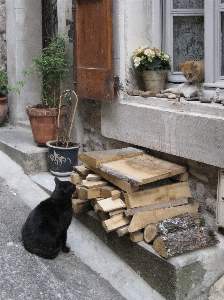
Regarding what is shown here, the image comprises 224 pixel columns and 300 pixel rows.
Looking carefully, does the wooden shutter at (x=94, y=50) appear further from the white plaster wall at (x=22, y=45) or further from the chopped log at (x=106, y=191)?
the white plaster wall at (x=22, y=45)

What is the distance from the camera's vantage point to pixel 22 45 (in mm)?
7719

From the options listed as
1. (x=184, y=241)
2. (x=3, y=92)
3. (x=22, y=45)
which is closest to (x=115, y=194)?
(x=184, y=241)

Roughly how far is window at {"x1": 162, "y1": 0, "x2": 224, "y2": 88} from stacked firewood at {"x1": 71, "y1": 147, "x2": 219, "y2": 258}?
949 millimetres

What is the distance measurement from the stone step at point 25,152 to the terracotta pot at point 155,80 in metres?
1.66

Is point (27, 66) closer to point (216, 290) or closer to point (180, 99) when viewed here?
point (180, 99)

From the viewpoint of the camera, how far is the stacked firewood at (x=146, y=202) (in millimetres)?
3979

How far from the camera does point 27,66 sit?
775 cm

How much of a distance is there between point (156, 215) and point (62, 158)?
1.81m

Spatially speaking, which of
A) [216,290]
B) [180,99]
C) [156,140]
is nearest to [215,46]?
[180,99]

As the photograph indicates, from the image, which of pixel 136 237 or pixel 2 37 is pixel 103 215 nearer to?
pixel 136 237

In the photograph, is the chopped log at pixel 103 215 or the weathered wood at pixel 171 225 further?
the chopped log at pixel 103 215

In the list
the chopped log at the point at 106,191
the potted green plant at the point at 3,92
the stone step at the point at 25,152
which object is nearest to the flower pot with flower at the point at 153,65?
the chopped log at the point at 106,191

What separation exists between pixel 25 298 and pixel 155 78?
Result: 2.38 metres

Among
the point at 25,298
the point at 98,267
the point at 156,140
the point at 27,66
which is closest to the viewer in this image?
the point at 25,298
